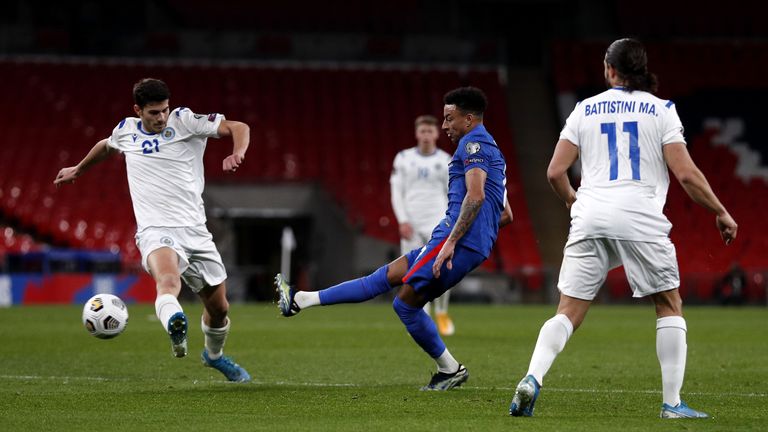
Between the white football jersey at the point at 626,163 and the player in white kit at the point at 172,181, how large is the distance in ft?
9.32

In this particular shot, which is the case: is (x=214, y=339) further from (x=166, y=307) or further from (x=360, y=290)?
(x=360, y=290)

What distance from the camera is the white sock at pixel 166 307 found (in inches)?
313

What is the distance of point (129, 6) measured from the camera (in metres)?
35.9

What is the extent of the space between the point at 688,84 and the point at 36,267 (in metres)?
20.2

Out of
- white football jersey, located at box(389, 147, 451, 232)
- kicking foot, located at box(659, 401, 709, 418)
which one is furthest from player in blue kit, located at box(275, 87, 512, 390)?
white football jersey, located at box(389, 147, 451, 232)

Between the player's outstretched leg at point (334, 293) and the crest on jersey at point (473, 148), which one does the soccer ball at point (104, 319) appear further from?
the crest on jersey at point (473, 148)

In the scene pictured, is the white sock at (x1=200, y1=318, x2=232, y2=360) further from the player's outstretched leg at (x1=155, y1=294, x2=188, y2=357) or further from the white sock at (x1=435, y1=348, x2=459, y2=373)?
the white sock at (x1=435, y1=348, x2=459, y2=373)

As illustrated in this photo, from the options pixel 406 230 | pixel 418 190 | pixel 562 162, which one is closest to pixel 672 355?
pixel 562 162

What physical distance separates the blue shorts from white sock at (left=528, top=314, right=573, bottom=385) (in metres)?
1.34

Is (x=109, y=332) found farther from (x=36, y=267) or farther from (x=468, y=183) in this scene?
(x=36, y=267)

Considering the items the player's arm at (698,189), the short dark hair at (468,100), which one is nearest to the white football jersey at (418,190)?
the short dark hair at (468,100)

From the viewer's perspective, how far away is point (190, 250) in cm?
894

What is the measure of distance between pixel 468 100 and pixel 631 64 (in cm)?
167

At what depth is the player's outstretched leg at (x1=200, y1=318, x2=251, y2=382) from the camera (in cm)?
928
